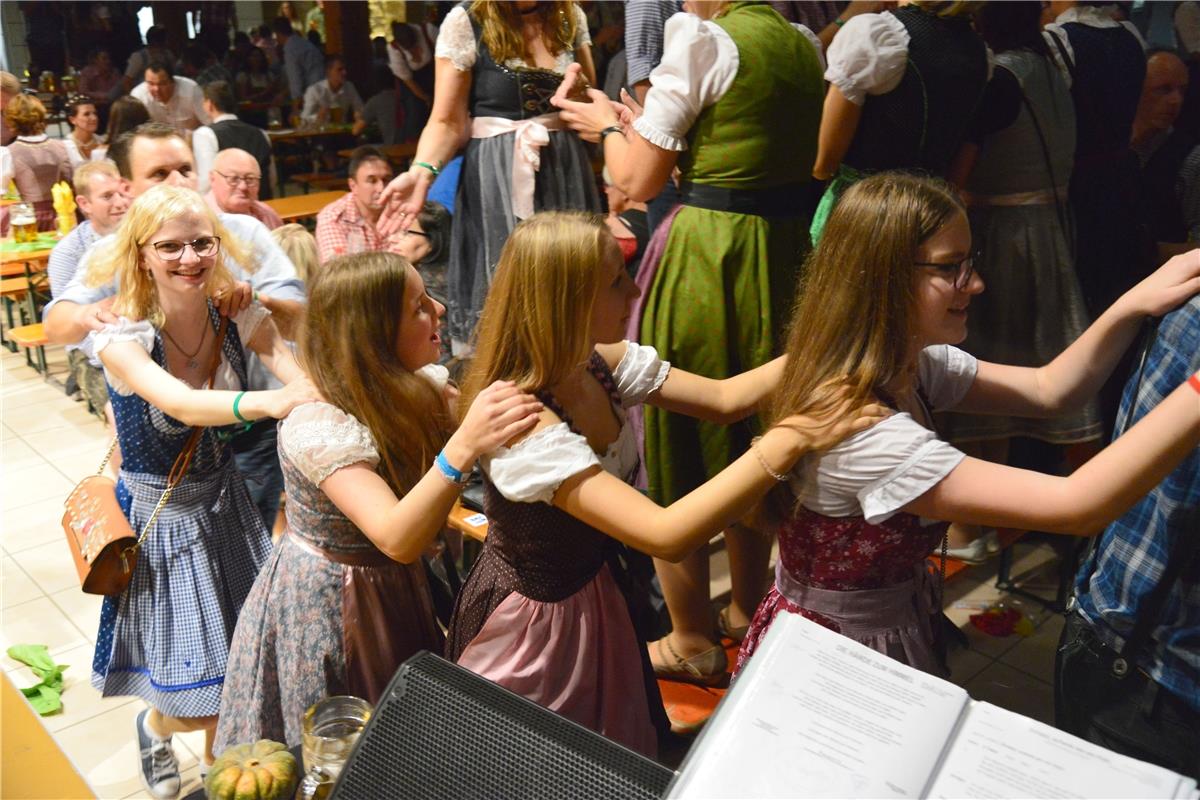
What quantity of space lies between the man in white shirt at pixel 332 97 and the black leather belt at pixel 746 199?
28.8 feet

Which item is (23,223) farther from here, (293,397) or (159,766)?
(293,397)

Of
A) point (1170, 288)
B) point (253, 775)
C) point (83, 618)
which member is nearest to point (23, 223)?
point (83, 618)

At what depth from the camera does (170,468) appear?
7.88ft

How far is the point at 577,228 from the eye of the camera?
1.56 metres

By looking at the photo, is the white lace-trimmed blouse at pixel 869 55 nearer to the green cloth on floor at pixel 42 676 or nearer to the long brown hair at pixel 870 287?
the long brown hair at pixel 870 287

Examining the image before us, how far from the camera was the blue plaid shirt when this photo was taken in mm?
1317

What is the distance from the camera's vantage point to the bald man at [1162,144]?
2.88 metres

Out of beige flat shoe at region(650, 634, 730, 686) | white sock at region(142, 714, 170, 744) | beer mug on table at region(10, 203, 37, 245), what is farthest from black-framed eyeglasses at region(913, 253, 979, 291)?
beer mug on table at region(10, 203, 37, 245)

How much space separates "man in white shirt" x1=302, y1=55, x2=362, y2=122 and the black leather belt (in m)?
8.79

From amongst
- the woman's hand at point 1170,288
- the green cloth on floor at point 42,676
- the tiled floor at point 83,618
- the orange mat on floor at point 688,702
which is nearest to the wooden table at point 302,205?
the tiled floor at point 83,618

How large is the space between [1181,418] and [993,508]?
251mm

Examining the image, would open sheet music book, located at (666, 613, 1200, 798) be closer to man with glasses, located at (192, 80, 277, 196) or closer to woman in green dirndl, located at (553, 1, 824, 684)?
woman in green dirndl, located at (553, 1, 824, 684)

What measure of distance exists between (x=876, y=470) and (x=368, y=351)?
892mm

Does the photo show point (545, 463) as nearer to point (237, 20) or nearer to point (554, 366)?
point (554, 366)
